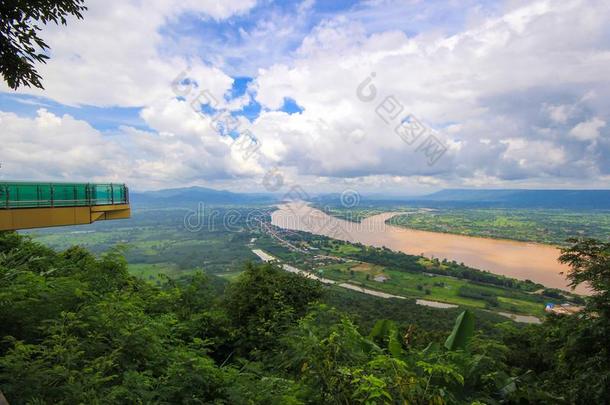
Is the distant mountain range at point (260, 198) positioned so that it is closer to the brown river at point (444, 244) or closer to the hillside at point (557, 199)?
the hillside at point (557, 199)

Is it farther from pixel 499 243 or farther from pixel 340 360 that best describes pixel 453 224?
pixel 340 360

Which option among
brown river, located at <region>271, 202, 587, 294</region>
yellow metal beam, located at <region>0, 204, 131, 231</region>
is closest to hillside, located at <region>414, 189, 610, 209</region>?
brown river, located at <region>271, 202, 587, 294</region>

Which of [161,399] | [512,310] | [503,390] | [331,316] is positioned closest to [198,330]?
[331,316]

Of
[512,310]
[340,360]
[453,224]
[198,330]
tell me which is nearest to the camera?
[340,360]

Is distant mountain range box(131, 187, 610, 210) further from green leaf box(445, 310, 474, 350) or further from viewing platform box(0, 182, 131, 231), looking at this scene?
green leaf box(445, 310, 474, 350)

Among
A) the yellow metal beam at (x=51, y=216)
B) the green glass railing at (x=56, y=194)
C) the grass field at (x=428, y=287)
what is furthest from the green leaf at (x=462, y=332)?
the grass field at (x=428, y=287)

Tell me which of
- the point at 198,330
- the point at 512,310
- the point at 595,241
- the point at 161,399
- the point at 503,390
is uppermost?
the point at 595,241

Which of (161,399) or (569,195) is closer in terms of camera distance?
(161,399)

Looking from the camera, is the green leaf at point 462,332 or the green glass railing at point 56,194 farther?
the green glass railing at point 56,194
